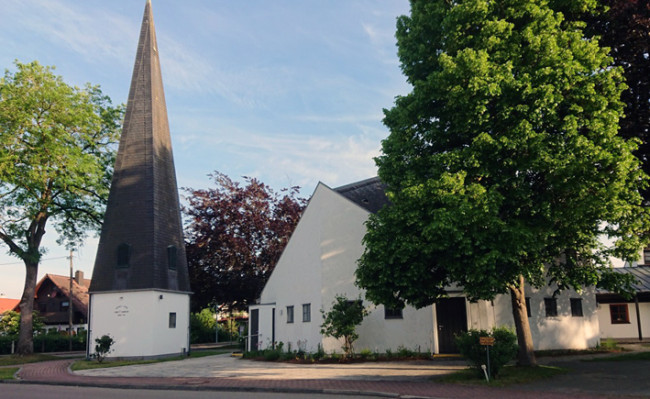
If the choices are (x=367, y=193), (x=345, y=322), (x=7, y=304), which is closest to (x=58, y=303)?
(x=7, y=304)

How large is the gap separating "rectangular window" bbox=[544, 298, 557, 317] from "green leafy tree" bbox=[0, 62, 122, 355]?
26478mm

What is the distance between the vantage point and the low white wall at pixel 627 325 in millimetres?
29969

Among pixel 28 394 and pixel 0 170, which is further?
pixel 0 170

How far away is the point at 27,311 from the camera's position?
3080cm

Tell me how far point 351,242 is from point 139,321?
527 inches

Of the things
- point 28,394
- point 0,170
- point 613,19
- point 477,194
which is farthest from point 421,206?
point 0,170

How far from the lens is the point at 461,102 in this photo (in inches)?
530

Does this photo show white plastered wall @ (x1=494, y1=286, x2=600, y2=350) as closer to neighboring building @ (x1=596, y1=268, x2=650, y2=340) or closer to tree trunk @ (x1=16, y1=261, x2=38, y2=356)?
neighboring building @ (x1=596, y1=268, x2=650, y2=340)

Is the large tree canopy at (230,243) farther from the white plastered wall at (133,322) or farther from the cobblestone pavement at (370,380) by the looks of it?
the cobblestone pavement at (370,380)

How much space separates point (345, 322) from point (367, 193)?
725cm

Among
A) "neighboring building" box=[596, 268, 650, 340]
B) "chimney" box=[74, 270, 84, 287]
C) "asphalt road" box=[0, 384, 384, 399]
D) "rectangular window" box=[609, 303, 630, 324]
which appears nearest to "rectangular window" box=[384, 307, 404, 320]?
"asphalt road" box=[0, 384, 384, 399]

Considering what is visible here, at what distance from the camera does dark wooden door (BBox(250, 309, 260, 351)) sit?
89.2ft

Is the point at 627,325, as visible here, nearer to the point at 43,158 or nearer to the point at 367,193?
the point at 367,193

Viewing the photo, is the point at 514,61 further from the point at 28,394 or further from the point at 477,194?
the point at 28,394
